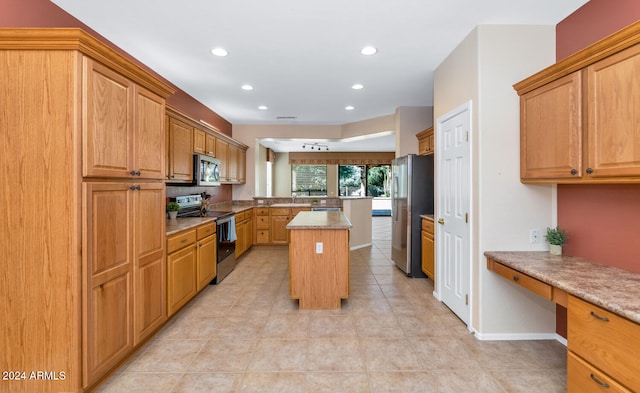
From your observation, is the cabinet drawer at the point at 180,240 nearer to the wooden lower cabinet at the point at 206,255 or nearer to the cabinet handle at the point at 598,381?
the wooden lower cabinet at the point at 206,255

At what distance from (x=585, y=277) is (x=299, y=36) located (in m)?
2.79

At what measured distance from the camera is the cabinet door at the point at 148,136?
2297 mm

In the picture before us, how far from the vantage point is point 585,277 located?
1851mm

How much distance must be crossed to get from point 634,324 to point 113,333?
2.83 m

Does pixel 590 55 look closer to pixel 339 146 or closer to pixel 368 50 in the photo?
pixel 368 50

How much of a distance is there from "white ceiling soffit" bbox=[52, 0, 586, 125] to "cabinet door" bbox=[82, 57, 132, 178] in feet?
2.54

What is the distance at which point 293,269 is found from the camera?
332 centimetres

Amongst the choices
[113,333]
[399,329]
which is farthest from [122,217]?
[399,329]

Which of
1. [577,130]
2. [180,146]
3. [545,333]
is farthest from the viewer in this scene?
[180,146]

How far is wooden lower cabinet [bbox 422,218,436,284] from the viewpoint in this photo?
3.95 metres

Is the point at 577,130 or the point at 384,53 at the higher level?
the point at 384,53

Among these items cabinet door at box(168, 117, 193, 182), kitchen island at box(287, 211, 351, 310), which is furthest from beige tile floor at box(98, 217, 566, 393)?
cabinet door at box(168, 117, 193, 182)

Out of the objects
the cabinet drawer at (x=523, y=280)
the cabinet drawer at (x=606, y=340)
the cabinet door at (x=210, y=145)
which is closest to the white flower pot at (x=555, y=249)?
the cabinet drawer at (x=523, y=280)

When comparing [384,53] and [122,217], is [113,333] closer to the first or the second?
[122,217]
